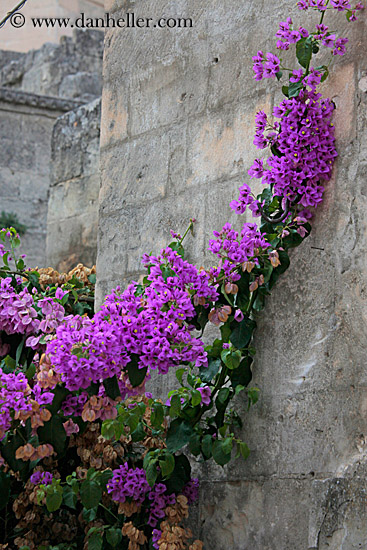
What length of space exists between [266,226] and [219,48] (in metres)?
0.80

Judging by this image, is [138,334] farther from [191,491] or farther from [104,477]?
Answer: [191,491]

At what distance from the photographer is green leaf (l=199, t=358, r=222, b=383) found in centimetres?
301

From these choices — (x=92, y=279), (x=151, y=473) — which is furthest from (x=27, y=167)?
(x=151, y=473)

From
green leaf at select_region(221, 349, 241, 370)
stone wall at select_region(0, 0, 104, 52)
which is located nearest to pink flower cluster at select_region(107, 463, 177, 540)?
green leaf at select_region(221, 349, 241, 370)

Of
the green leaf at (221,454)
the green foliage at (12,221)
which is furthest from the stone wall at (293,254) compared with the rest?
the green foliage at (12,221)

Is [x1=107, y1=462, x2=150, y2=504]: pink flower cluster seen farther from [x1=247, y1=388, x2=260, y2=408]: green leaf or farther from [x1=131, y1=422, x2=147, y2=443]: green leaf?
[x1=247, y1=388, x2=260, y2=408]: green leaf

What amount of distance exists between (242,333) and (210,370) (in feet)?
0.51

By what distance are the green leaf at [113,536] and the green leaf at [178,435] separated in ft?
1.05

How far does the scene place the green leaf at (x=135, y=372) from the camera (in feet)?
9.46

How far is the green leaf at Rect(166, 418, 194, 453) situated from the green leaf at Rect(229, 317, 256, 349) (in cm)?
31

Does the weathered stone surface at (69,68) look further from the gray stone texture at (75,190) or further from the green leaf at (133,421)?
the green leaf at (133,421)

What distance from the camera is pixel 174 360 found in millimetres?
2898

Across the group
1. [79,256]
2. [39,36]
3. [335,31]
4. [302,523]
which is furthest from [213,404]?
[39,36]

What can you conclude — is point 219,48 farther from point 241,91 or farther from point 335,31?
point 335,31
